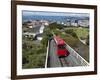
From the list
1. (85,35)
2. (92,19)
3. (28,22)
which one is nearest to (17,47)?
(28,22)

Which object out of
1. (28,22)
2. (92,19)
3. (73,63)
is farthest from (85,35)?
(28,22)

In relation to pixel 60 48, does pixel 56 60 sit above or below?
below

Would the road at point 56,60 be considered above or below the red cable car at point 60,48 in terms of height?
→ below

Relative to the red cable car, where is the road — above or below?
below

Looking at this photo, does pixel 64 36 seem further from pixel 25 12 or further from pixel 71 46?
pixel 25 12

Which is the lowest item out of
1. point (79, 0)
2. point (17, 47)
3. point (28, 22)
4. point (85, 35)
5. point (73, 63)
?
point (73, 63)

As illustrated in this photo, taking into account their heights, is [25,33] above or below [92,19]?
below

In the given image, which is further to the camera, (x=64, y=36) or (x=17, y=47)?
(x=64, y=36)
